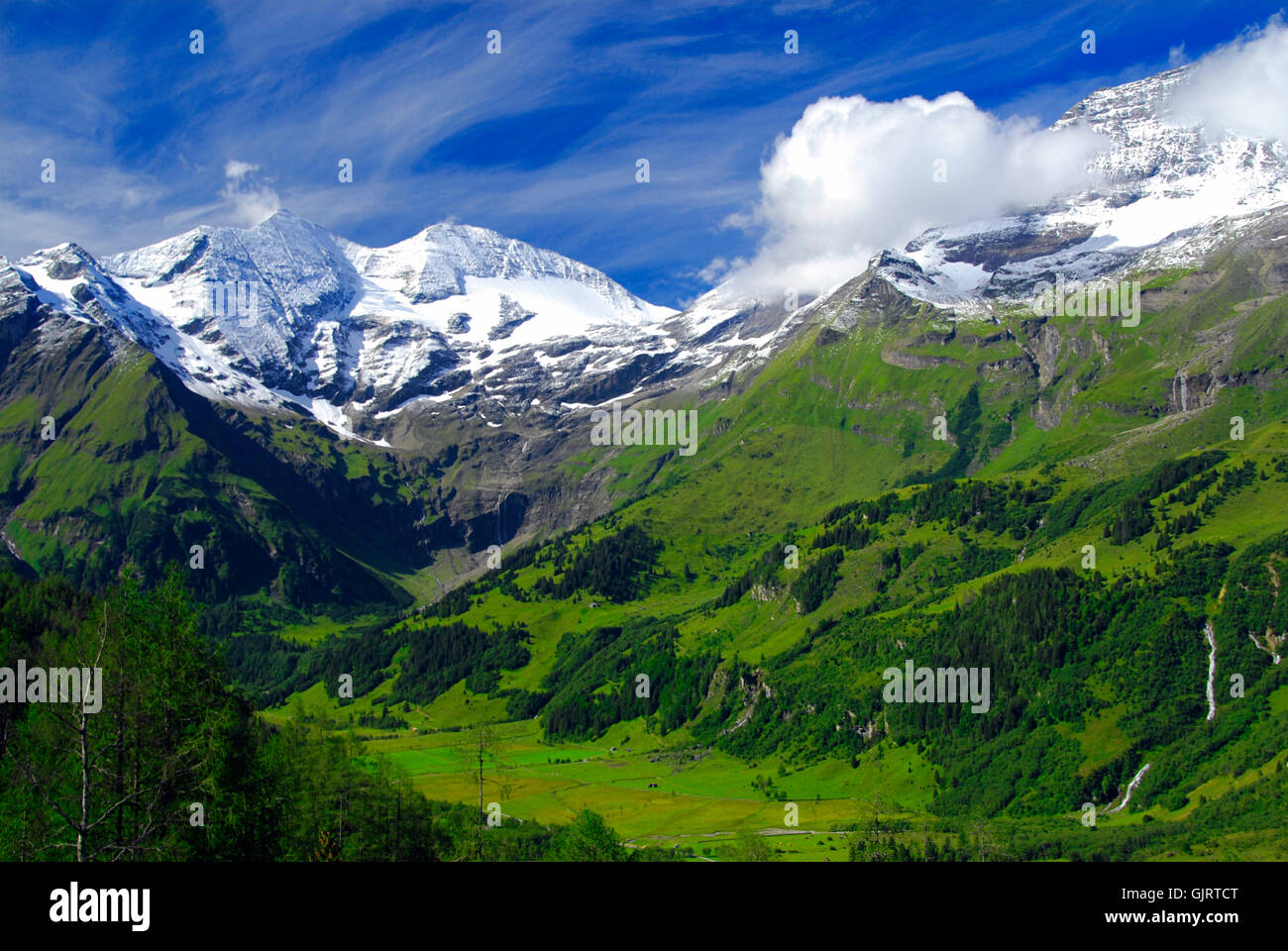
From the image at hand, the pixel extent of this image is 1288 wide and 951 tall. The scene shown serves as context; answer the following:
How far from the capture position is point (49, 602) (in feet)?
495

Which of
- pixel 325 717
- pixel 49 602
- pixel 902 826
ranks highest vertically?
pixel 49 602

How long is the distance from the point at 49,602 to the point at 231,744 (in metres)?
131

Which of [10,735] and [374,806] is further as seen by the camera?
[374,806]

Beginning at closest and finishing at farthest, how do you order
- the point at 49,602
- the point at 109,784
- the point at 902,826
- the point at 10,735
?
the point at 109,784 < the point at 10,735 < the point at 49,602 < the point at 902,826

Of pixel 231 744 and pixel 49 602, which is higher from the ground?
pixel 49 602
